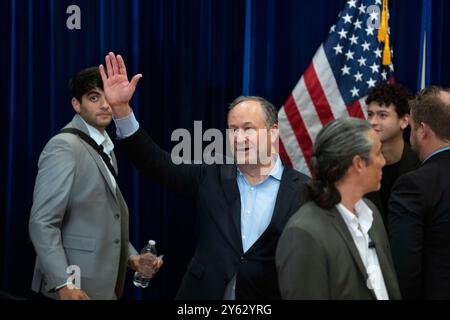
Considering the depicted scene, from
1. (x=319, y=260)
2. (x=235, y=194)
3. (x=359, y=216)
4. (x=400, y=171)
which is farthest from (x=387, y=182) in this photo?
(x=319, y=260)

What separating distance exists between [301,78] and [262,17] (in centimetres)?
47

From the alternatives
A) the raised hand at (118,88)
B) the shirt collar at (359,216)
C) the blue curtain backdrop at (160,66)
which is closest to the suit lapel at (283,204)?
the shirt collar at (359,216)

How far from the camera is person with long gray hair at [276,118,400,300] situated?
6.57ft

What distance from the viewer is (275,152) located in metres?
2.90

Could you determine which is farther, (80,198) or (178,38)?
(178,38)

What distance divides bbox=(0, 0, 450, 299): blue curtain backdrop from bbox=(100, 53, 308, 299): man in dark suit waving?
1278 mm

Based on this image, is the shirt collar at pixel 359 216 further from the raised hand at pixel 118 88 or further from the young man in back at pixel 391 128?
the young man in back at pixel 391 128

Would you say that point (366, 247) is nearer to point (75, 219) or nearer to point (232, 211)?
point (232, 211)

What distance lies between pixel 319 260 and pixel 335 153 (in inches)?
13.7

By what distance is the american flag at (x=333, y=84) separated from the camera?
4.49 m

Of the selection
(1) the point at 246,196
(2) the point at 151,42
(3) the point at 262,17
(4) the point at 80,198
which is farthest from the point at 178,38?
(1) the point at 246,196

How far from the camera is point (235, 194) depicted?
2.73 meters

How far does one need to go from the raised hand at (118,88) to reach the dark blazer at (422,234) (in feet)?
3.71
